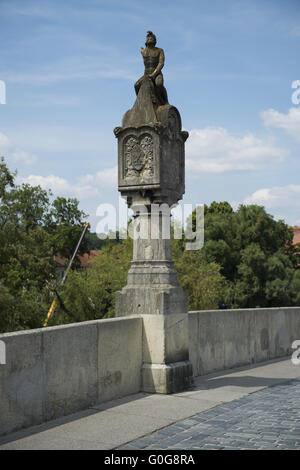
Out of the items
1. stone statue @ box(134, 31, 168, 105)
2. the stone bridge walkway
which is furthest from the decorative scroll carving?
the stone bridge walkway

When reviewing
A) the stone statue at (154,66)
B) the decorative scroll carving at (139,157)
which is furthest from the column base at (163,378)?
the stone statue at (154,66)

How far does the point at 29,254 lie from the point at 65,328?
20.0m

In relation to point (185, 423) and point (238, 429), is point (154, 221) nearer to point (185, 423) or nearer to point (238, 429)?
point (185, 423)

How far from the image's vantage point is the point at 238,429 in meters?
5.61

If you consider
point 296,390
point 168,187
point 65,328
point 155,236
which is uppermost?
point 168,187

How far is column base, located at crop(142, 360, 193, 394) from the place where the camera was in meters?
7.34

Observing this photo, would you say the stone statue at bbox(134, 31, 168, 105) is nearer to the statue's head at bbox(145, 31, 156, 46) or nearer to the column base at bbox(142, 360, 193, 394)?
the statue's head at bbox(145, 31, 156, 46)

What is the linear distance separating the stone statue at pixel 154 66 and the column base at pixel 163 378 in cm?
358

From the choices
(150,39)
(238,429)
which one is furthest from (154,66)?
(238,429)

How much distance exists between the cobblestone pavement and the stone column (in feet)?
3.51
